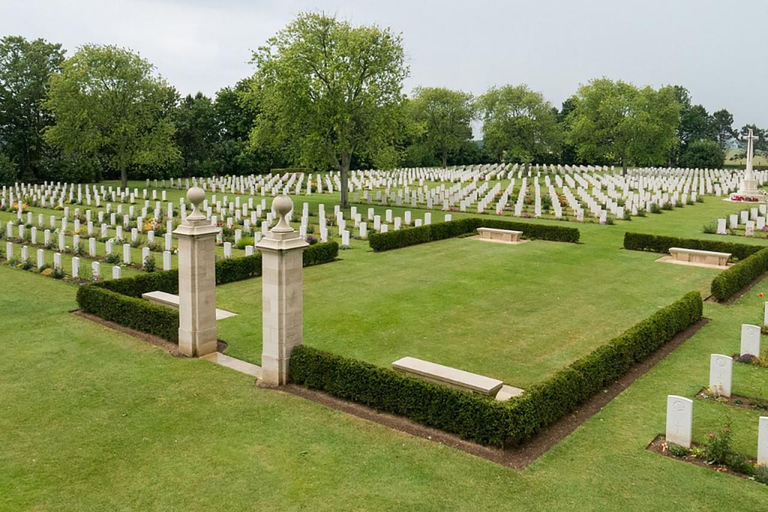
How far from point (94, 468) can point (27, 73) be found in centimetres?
5247

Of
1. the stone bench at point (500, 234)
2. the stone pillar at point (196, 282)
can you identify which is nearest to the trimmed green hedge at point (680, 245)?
the stone bench at point (500, 234)

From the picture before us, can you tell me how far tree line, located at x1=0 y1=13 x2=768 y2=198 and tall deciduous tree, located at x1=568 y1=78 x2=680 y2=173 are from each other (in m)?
0.13

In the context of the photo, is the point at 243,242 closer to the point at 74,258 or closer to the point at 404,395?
the point at 74,258

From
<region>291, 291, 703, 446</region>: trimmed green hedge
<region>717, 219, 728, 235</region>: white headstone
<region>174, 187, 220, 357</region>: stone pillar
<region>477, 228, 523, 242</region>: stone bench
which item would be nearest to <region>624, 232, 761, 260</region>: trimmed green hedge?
<region>477, 228, 523, 242</region>: stone bench

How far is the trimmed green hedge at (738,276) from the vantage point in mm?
14422

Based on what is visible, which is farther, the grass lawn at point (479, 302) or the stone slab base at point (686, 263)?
the stone slab base at point (686, 263)

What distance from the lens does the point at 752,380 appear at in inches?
381

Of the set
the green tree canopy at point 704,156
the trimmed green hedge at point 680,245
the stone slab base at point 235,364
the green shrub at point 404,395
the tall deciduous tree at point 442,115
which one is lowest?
the stone slab base at point 235,364

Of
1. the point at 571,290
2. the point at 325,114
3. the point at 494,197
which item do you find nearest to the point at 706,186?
the point at 494,197

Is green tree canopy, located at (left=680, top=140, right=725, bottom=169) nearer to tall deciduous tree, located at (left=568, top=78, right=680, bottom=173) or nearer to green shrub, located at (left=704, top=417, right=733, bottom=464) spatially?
tall deciduous tree, located at (left=568, top=78, right=680, bottom=173)

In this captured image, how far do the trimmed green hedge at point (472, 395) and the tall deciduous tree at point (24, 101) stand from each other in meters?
48.5

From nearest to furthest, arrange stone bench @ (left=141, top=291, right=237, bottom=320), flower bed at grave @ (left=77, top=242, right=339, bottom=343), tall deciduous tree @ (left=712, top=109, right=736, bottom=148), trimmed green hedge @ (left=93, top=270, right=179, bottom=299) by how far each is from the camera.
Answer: flower bed at grave @ (left=77, top=242, right=339, bottom=343) → stone bench @ (left=141, top=291, right=237, bottom=320) → trimmed green hedge @ (left=93, top=270, right=179, bottom=299) → tall deciduous tree @ (left=712, top=109, right=736, bottom=148)

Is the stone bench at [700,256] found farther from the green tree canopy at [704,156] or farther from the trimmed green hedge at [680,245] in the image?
the green tree canopy at [704,156]

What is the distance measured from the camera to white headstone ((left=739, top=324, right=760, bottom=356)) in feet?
34.3
